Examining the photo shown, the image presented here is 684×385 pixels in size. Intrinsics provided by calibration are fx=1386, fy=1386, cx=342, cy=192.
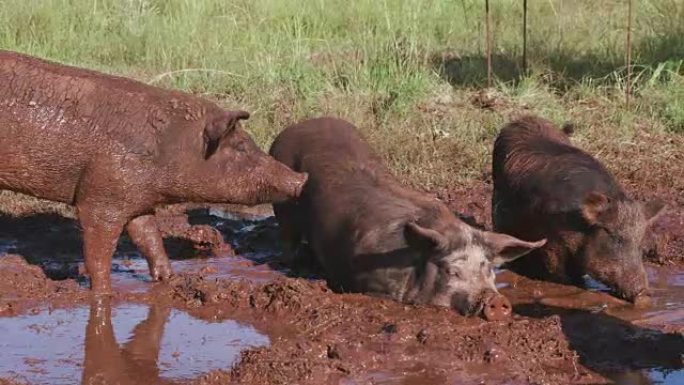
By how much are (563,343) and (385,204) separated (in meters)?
1.49

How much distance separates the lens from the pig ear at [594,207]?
23.6ft

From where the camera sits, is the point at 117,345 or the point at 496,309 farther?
the point at 496,309

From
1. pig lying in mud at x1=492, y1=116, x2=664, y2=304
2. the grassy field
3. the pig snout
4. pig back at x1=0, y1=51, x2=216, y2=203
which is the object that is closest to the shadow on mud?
the pig snout

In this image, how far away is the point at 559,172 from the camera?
763cm

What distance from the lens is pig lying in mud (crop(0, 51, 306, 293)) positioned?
7.23 m

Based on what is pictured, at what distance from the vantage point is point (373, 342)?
6.29 metres

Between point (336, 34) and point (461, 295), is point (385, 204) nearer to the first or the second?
point (461, 295)

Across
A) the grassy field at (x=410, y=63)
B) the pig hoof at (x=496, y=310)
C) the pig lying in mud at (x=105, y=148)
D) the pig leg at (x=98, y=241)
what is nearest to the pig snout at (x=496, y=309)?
the pig hoof at (x=496, y=310)

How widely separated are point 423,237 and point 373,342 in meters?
0.84

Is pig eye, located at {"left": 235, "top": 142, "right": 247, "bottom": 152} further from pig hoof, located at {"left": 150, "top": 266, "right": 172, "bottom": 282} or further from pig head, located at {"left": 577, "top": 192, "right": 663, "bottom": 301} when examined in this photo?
pig head, located at {"left": 577, "top": 192, "right": 663, "bottom": 301}

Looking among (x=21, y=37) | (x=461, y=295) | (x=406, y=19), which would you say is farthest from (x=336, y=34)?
(x=461, y=295)

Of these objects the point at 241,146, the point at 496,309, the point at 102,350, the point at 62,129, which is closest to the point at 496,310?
the point at 496,309

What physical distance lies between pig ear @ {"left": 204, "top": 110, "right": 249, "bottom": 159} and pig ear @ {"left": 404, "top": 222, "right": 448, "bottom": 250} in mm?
1094

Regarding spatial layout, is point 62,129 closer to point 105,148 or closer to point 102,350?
point 105,148
